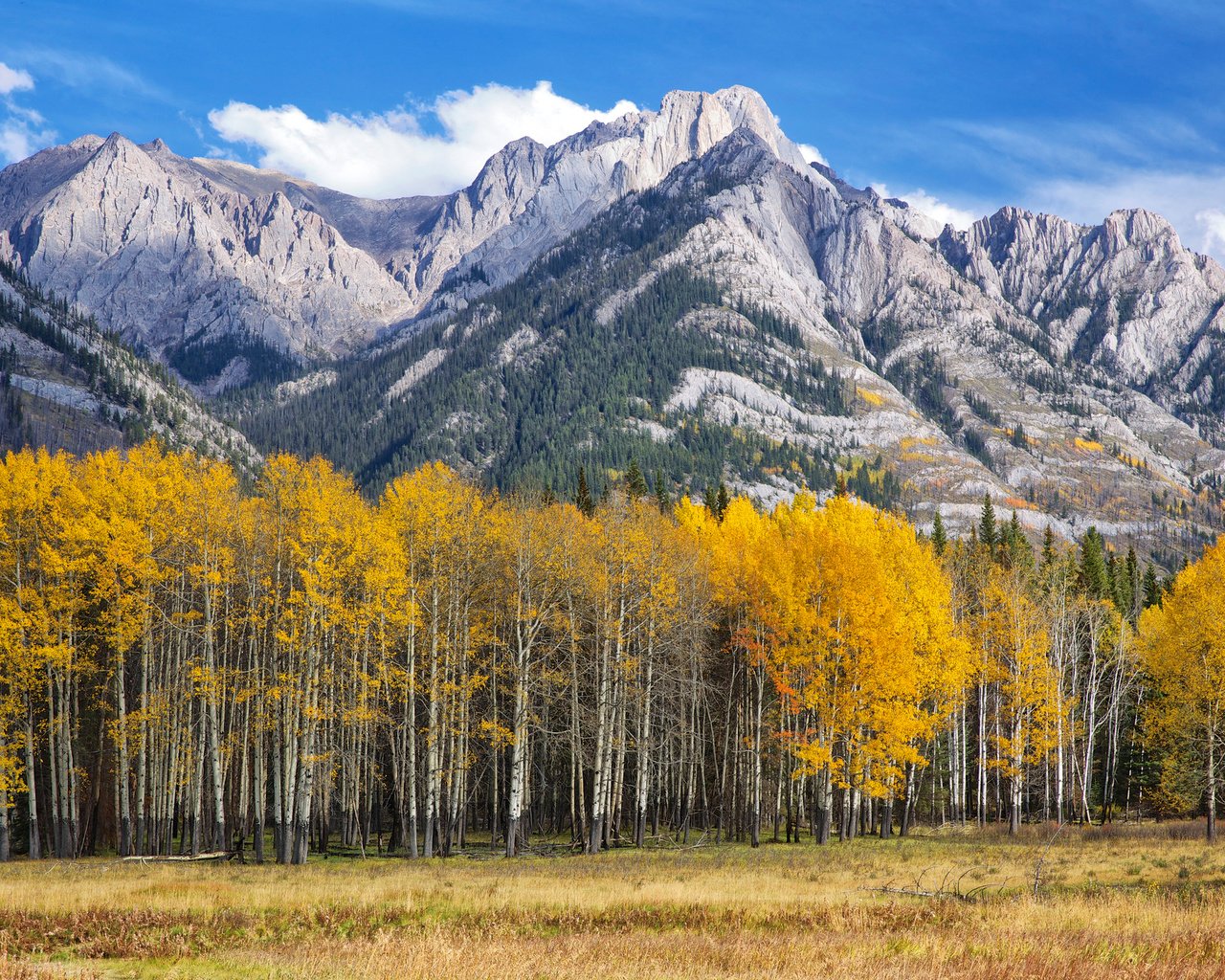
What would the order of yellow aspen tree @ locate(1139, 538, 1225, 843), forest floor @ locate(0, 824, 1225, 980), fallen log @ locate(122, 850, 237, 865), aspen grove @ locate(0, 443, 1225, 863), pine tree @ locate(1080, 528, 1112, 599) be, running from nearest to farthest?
1. forest floor @ locate(0, 824, 1225, 980)
2. fallen log @ locate(122, 850, 237, 865)
3. aspen grove @ locate(0, 443, 1225, 863)
4. yellow aspen tree @ locate(1139, 538, 1225, 843)
5. pine tree @ locate(1080, 528, 1112, 599)

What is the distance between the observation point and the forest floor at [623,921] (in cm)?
1375

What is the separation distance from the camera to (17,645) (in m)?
33.8

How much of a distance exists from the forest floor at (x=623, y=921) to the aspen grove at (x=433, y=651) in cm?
661

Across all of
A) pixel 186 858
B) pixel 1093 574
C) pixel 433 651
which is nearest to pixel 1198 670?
pixel 433 651

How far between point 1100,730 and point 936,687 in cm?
3175

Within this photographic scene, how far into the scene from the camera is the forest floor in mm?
13750

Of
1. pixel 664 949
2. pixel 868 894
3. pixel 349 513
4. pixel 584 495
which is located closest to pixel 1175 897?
pixel 868 894

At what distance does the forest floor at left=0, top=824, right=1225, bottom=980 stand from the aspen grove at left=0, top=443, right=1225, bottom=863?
21.7ft

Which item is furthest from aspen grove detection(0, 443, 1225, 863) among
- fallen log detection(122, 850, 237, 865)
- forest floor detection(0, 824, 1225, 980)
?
forest floor detection(0, 824, 1225, 980)

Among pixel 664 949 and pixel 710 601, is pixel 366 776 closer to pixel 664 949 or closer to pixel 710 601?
pixel 710 601

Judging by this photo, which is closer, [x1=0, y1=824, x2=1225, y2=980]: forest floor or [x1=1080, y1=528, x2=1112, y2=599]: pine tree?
[x1=0, y1=824, x2=1225, y2=980]: forest floor

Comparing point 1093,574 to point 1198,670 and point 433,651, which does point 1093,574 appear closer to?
point 1198,670

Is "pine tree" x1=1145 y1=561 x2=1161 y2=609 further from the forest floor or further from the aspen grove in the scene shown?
the forest floor

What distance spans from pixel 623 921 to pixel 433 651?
698 inches
